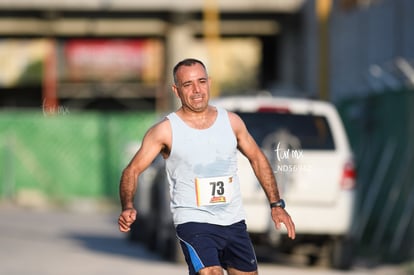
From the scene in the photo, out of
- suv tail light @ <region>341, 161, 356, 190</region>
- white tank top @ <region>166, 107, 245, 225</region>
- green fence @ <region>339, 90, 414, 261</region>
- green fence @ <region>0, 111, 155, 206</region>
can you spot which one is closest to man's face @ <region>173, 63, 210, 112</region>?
white tank top @ <region>166, 107, 245, 225</region>

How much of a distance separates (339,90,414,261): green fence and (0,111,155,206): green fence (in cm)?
1473

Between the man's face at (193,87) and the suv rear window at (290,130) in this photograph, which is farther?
the suv rear window at (290,130)

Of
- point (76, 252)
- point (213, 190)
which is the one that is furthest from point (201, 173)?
point (76, 252)

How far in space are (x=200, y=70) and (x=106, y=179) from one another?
27550 millimetres

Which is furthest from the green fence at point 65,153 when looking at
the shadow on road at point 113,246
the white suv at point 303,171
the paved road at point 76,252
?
the white suv at point 303,171

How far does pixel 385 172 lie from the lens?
64.2ft

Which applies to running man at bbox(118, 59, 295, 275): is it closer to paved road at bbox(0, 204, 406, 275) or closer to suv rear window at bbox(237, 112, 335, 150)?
suv rear window at bbox(237, 112, 335, 150)

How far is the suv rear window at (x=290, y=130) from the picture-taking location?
547 inches

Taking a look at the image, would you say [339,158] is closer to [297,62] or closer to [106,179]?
[106,179]

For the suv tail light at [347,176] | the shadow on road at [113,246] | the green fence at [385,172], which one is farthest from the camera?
the shadow on road at [113,246]

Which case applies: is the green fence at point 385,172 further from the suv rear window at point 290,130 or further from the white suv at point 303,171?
the suv rear window at point 290,130

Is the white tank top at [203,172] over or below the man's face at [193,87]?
below

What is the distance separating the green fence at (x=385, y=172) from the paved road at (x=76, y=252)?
203 centimetres

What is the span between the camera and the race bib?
7.89 m
